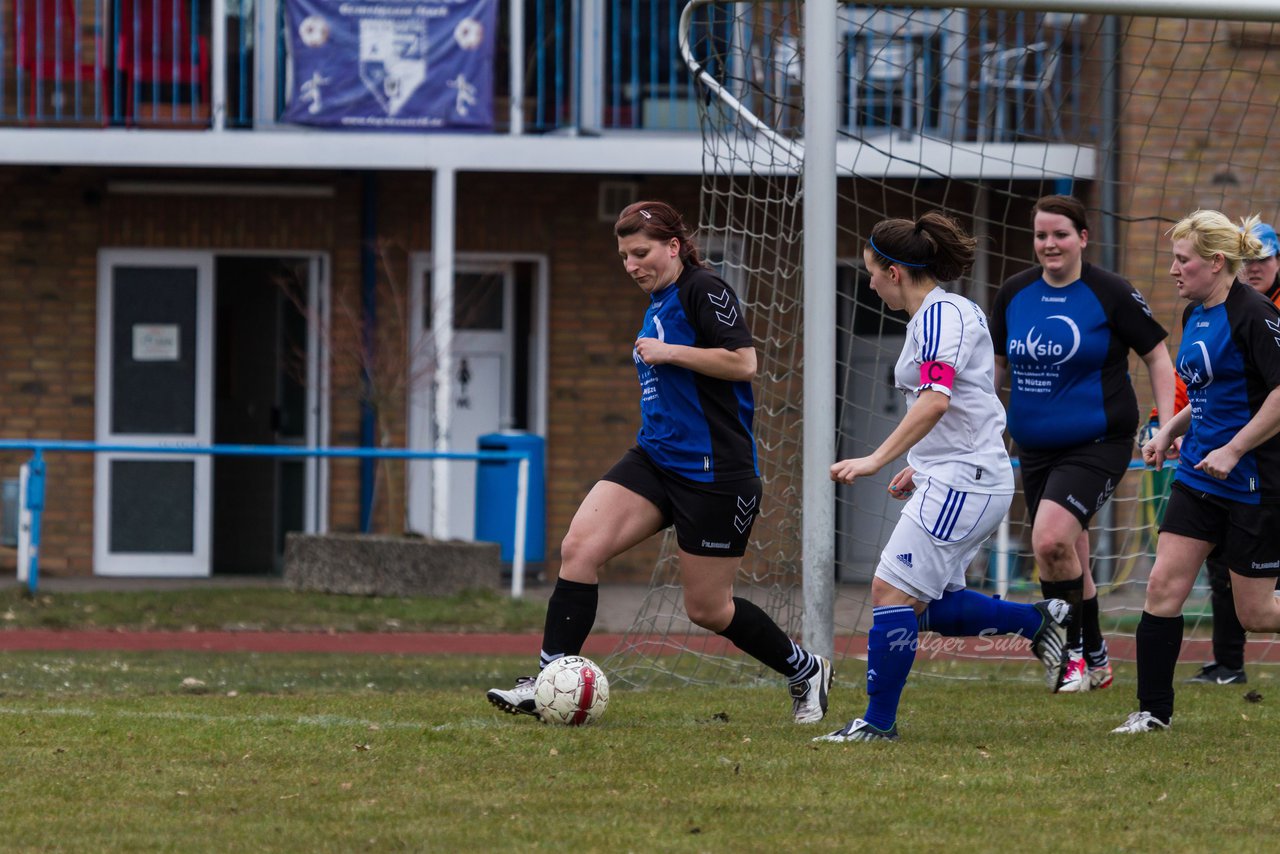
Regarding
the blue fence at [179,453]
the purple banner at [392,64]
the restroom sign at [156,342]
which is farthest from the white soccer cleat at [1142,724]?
the restroom sign at [156,342]

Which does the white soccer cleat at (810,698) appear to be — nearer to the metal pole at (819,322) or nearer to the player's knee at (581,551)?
the metal pole at (819,322)

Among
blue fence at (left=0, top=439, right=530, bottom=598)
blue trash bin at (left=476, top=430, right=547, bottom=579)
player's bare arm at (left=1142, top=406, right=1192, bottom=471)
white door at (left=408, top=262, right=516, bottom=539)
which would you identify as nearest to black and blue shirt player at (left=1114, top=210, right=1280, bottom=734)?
player's bare arm at (left=1142, top=406, right=1192, bottom=471)

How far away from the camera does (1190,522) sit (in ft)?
19.7

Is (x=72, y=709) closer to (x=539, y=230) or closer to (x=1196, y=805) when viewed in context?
(x=1196, y=805)

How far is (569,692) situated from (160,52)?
10600 millimetres

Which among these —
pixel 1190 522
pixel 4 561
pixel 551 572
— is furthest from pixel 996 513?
pixel 4 561

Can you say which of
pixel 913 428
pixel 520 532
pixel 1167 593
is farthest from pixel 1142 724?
pixel 520 532

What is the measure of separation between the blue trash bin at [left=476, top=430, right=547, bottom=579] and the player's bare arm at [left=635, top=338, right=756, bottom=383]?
27.4ft

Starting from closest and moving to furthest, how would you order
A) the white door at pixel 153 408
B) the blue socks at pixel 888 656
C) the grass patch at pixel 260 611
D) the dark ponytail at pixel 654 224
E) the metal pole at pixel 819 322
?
the blue socks at pixel 888 656 < the dark ponytail at pixel 654 224 < the metal pole at pixel 819 322 < the grass patch at pixel 260 611 < the white door at pixel 153 408

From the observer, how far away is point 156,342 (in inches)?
600

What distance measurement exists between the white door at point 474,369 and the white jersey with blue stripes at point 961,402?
10004mm

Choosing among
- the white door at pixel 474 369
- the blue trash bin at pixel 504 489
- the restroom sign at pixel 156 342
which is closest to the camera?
the blue trash bin at pixel 504 489

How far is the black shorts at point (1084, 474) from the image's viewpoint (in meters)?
7.14

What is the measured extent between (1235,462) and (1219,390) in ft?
1.04
